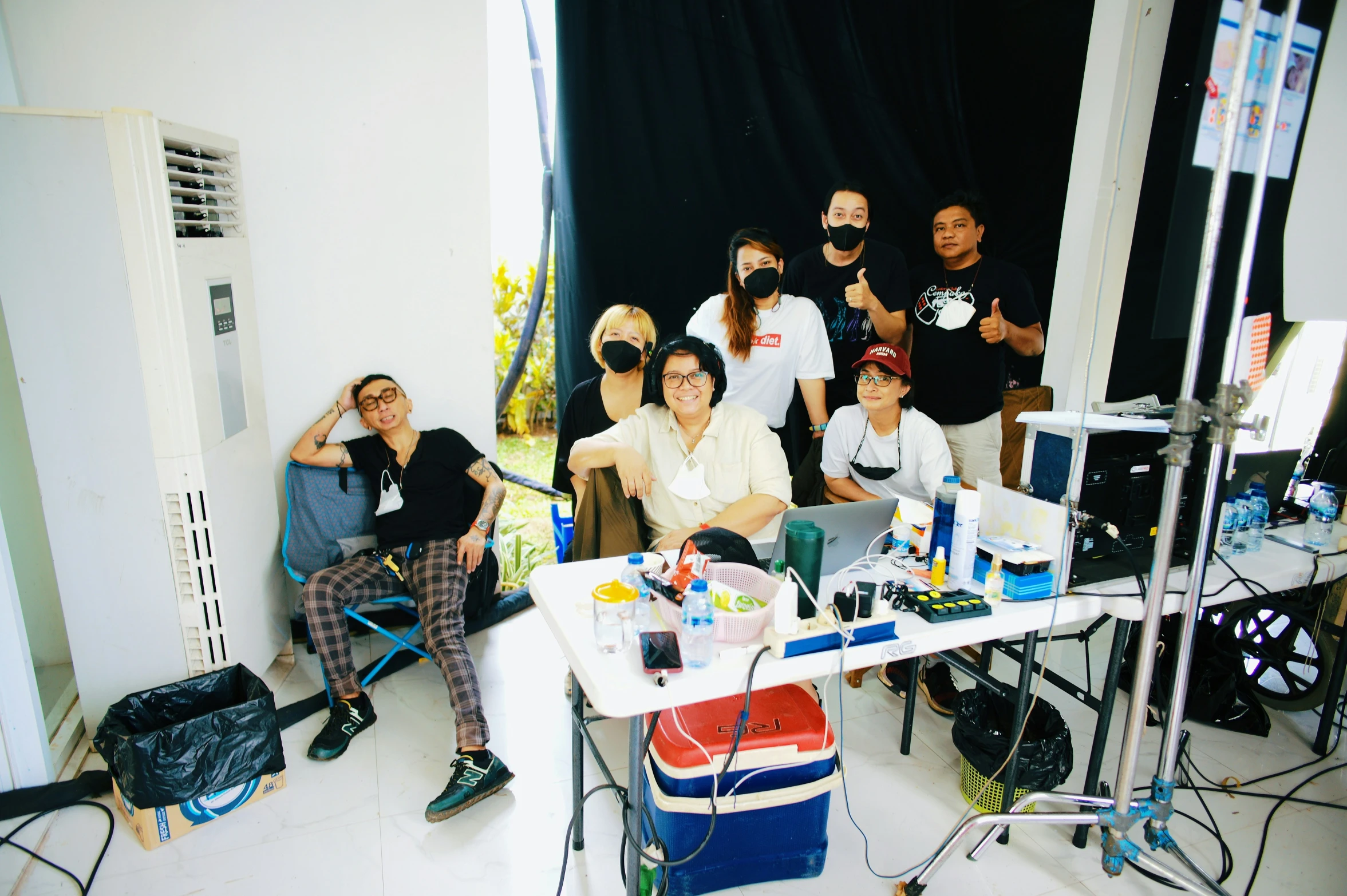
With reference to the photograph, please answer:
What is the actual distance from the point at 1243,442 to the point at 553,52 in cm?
275

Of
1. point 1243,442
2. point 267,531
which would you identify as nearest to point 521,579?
point 267,531

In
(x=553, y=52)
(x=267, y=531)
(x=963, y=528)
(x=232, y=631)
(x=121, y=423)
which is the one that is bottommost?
(x=232, y=631)

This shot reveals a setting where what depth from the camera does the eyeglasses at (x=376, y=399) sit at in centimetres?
277

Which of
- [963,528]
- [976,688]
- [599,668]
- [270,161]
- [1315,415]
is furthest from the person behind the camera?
[270,161]

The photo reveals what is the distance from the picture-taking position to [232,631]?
240 centimetres

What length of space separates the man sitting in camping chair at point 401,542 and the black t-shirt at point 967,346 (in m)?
1.87

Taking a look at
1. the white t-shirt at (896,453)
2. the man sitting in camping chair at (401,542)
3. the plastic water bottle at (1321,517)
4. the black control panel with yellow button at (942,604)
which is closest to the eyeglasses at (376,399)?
the man sitting in camping chair at (401,542)

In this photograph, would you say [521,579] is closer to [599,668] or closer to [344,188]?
[344,188]

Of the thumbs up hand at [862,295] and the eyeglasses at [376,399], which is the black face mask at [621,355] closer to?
the eyeglasses at [376,399]

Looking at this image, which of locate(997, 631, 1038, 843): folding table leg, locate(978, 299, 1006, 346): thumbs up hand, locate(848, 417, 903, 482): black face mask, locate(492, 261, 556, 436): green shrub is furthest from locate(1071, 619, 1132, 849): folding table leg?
locate(492, 261, 556, 436): green shrub

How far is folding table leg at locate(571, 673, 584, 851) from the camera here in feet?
6.08

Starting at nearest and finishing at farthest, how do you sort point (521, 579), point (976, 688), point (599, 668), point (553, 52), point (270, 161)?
1. point (599, 668)
2. point (976, 688)
3. point (270, 161)
4. point (553, 52)
5. point (521, 579)

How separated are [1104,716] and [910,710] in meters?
0.58

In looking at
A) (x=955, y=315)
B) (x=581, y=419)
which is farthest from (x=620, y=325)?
(x=955, y=315)
